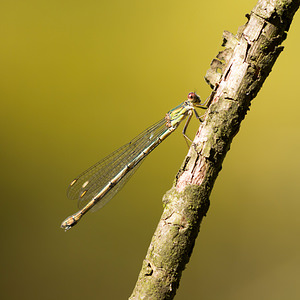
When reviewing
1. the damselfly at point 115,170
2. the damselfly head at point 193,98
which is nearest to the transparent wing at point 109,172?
the damselfly at point 115,170

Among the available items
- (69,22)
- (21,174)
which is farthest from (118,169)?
(69,22)

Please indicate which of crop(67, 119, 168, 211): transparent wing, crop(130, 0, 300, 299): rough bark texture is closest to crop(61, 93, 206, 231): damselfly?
crop(67, 119, 168, 211): transparent wing

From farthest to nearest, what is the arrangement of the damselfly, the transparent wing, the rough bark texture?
1. the transparent wing
2. the damselfly
3. the rough bark texture

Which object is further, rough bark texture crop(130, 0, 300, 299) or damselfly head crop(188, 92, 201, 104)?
damselfly head crop(188, 92, 201, 104)

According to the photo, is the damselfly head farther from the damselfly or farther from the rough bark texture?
the rough bark texture

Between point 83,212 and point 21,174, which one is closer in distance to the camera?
point 83,212

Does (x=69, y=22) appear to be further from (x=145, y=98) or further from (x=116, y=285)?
(x=116, y=285)

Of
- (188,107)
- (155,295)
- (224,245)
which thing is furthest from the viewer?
(224,245)
